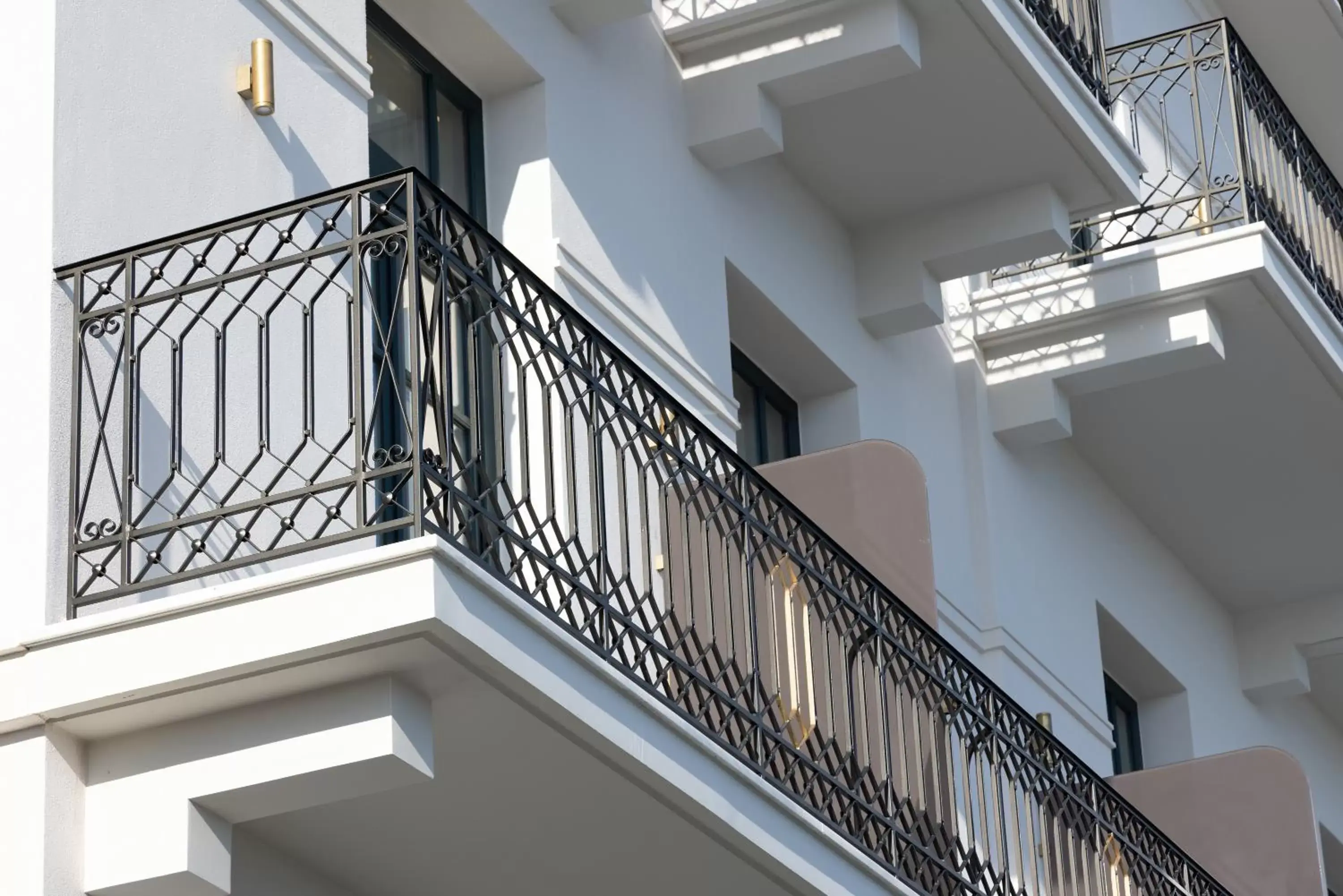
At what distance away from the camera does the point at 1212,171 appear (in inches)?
679

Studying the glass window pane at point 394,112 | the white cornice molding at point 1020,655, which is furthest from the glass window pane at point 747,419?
the glass window pane at point 394,112

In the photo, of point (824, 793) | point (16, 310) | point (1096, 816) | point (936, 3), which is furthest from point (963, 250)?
point (16, 310)

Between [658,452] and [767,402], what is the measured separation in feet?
14.2

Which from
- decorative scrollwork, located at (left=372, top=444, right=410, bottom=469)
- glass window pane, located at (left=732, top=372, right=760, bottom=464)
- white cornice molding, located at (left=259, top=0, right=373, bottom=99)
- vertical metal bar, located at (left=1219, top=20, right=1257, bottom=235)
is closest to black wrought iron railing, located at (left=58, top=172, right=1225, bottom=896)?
decorative scrollwork, located at (left=372, top=444, right=410, bottom=469)

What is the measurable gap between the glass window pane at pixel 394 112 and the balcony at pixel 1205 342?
4.71m

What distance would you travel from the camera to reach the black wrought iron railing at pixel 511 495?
758 centimetres

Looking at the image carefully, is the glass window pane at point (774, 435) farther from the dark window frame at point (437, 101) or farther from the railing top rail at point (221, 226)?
the railing top rail at point (221, 226)

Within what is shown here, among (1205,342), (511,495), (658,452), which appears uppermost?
(1205,342)

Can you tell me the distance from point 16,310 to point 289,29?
1819 mm

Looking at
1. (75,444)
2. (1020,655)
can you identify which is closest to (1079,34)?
(1020,655)

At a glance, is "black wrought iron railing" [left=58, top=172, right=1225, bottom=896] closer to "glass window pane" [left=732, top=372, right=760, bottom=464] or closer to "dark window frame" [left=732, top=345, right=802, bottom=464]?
"glass window pane" [left=732, top=372, right=760, bottom=464]

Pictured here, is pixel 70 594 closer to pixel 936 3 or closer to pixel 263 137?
pixel 263 137

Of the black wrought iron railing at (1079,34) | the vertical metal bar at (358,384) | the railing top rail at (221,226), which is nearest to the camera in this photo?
the vertical metal bar at (358,384)

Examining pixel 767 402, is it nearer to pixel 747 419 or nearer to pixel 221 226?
pixel 747 419
